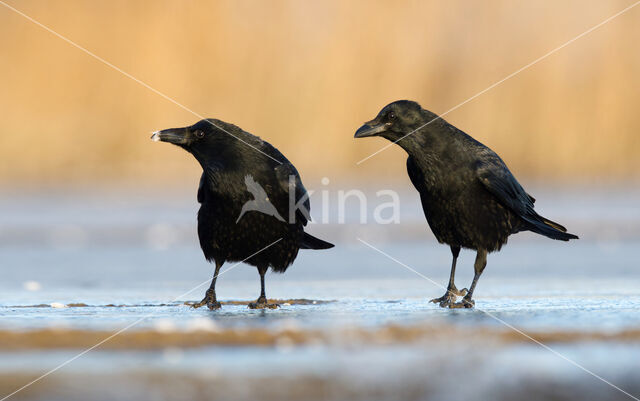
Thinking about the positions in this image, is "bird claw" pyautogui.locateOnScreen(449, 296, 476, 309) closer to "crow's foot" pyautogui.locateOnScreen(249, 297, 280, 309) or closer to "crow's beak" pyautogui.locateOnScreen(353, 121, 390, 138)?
"crow's foot" pyautogui.locateOnScreen(249, 297, 280, 309)

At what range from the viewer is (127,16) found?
37.4 metres

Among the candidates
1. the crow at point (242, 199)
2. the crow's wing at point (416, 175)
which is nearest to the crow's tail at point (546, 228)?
the crow's wing at point (416, 175)

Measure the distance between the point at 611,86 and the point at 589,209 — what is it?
1767 centimetres

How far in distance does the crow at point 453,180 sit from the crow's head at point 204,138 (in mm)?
986

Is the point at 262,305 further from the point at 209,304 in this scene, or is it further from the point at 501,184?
the point at 501,184

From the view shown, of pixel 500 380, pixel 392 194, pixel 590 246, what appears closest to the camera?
pixel 500 380

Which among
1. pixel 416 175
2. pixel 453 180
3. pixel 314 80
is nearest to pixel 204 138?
pixel 416 175

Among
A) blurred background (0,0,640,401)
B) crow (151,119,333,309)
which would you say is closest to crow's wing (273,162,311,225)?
crow (151,119,333,309)

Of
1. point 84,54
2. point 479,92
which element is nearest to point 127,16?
point 84,54

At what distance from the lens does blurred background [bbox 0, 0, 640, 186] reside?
31.3 m

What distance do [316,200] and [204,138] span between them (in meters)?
15.9

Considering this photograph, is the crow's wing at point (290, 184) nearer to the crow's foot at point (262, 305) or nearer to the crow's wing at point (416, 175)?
the crow's foot at point (262, 305)

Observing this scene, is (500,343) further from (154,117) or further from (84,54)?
(84,54)

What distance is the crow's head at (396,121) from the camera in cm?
680
